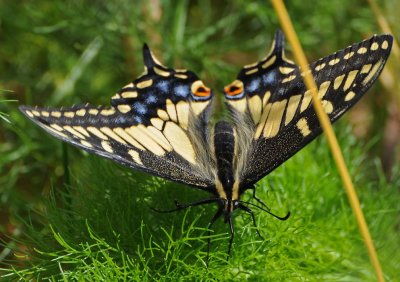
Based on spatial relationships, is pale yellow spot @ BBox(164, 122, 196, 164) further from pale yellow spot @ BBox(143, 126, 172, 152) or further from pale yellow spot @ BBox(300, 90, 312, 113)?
pale yellow spot @ BBox(300, 90, 312, 113)

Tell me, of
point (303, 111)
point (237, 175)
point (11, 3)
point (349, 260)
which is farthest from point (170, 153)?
point (11, 3)

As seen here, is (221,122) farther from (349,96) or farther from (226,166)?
(349,96)

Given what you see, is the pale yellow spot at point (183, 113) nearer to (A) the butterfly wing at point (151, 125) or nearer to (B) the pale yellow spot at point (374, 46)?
(A) the butterfly wing at point (151, 125)

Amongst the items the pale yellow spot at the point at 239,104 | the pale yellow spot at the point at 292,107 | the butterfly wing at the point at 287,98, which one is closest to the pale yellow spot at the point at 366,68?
the butterfly wing at the point at 287,98

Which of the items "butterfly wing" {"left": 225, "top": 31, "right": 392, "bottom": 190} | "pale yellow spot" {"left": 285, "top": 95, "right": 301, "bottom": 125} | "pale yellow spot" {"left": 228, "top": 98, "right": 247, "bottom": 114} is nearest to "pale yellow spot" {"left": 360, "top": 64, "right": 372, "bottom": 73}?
"butterfly wing" {"left": 225, "top": 31, "right": 392, "bottom": 190}

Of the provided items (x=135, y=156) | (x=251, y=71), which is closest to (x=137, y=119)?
(x=135, y=156)

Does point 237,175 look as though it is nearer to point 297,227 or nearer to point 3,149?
point 297,227

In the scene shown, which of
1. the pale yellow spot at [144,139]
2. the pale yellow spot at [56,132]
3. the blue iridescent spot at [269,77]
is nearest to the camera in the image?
the pale yellow spot at [56,132]
